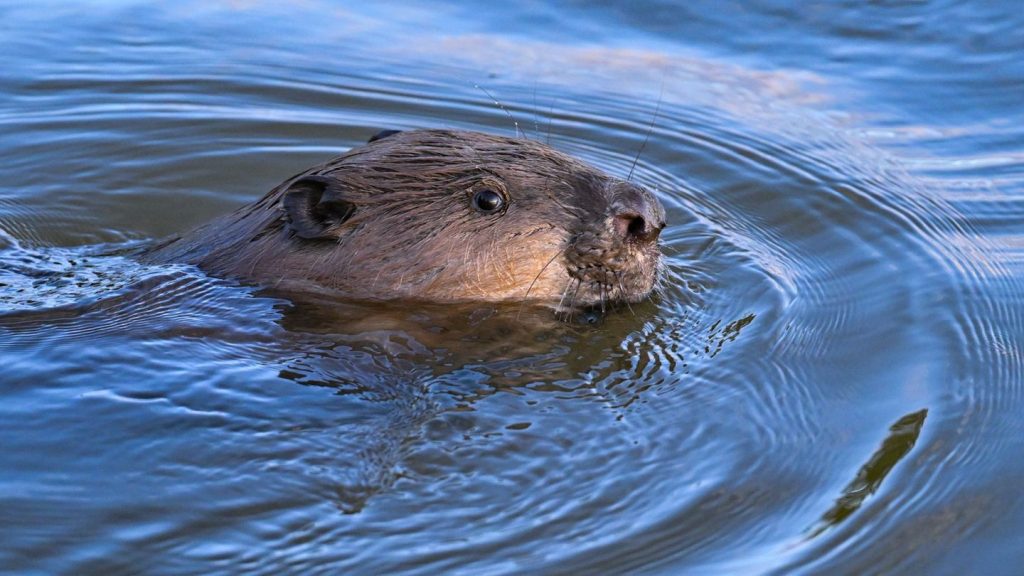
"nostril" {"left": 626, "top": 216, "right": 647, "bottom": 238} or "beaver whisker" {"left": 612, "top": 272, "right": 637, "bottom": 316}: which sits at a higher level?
"nostril" {"left": 626, "top": 216, "right": 647, "bottom": 238}

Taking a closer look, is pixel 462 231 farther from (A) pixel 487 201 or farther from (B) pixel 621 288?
(B) pixel 621 288

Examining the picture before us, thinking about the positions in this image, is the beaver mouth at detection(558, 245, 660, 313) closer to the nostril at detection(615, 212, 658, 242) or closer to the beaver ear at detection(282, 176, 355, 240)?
the nostril at detection(615, 212, 658, 242)

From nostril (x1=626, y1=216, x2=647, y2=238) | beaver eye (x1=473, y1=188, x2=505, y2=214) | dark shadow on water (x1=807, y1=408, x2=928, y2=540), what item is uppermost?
beaver eye (x1=473, y1=188, x2=505, y2=214)

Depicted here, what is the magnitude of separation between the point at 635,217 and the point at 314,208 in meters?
1.13

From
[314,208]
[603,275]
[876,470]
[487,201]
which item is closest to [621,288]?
[603,275]

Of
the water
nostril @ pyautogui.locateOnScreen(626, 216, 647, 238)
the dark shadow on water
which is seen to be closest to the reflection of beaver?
nostril @ pyautogui.locateOnScreen(626, 216, 647, 238)

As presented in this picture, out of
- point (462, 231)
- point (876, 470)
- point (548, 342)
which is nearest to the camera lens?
point (876, 470)

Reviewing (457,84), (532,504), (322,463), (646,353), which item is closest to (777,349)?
(646,353)

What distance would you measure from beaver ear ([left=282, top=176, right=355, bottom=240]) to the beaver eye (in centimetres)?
44

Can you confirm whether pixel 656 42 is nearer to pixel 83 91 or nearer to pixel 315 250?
pixel 83 91

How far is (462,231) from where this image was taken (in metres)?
4.75

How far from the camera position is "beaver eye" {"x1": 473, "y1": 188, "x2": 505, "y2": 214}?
474cm

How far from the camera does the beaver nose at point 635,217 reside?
4.70m

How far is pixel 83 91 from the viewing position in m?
7.41
